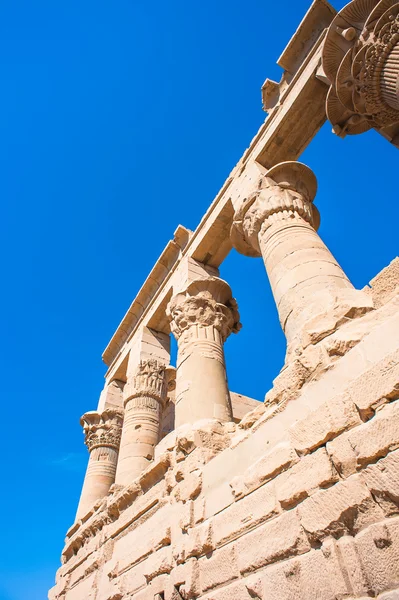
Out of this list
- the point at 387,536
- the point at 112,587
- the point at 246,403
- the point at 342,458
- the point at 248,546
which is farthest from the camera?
the point at 246,403

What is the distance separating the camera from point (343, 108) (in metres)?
5.38

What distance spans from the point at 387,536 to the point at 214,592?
6.59 ft

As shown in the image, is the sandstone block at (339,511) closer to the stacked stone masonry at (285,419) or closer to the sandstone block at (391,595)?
the stacked stone masonry at (285,419)

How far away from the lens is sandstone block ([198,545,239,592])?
371cm

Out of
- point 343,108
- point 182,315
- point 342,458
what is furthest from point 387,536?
point 182,315

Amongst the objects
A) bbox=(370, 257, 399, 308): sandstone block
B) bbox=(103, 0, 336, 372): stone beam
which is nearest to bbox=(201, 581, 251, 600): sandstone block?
bbox=(370, 257, 399, 308): sandstone block

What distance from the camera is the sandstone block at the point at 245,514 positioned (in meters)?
3.60

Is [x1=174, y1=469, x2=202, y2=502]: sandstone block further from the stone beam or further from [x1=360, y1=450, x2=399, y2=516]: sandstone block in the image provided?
the stone beam

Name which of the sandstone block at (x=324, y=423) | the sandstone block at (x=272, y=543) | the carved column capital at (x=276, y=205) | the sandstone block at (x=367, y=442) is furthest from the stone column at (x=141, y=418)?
the sandstone block at (x=367, y=442)

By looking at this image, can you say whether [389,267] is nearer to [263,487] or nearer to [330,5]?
[263,487]

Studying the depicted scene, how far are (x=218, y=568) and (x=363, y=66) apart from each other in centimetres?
529

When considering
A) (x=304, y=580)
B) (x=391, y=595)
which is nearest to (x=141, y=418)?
(x=304, y=580)

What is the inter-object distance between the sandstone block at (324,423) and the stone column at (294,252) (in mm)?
862

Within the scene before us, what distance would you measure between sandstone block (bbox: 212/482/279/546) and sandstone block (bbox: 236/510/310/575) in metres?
0.09
